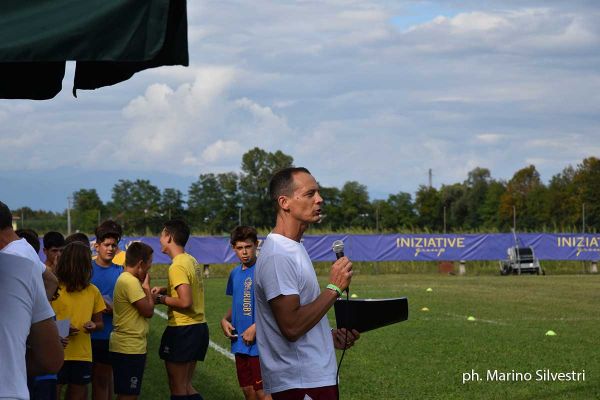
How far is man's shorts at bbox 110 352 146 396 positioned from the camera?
8.65m

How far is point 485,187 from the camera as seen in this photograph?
438 feet

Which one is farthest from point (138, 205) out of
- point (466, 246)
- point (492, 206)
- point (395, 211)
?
point (466, 246)

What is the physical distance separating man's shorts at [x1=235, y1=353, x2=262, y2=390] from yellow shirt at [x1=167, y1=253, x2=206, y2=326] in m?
0.60

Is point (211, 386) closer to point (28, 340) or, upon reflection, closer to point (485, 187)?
point (28, 340)

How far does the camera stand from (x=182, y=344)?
9078 millimetres

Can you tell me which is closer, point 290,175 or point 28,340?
point 28,340

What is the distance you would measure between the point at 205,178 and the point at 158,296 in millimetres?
96684

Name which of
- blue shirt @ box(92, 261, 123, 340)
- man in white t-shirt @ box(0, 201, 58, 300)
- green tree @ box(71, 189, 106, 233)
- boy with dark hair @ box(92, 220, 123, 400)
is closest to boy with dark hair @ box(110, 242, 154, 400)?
boy with dark hair @ box(92, 220, 123, 400)

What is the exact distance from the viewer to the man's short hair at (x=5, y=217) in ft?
16.5

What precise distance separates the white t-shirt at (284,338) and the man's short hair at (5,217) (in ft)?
4.18

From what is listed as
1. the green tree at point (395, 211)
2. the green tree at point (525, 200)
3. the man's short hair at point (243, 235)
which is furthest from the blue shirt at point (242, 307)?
the green tree at point (395, 211)

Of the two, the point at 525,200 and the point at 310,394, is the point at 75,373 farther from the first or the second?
the point at 525,200

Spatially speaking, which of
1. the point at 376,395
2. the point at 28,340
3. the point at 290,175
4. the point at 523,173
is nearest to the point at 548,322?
the point at 376,395

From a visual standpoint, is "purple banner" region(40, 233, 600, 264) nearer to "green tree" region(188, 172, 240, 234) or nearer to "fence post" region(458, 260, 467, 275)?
"fence post" region(458, 260, 467, 275)
